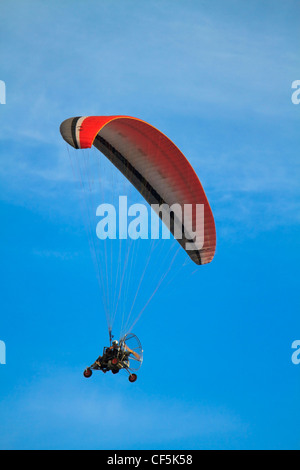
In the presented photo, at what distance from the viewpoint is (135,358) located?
112 feet

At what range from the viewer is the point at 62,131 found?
105ft

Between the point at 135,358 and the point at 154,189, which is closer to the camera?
the point at 135,358

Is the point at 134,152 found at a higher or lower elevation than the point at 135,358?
higher

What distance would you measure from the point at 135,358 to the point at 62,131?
386 inches
